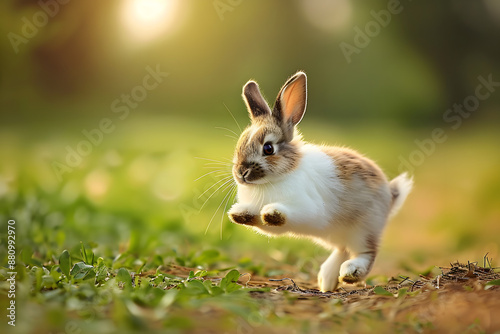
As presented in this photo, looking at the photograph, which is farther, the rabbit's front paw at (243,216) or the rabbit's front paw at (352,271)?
the rabbit's front paw at (352,271)

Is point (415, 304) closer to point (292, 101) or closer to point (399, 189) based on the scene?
point (399, 189)

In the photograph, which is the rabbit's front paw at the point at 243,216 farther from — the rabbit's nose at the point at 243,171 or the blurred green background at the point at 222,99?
the blurred green background at the point at 222,99

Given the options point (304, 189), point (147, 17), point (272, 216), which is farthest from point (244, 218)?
point (147, 17)

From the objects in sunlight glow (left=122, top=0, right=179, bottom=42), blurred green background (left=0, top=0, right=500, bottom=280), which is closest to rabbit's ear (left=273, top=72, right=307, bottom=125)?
blurred green background (left=0, top=0, right=500, bottom=280)

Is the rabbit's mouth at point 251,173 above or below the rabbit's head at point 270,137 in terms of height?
below

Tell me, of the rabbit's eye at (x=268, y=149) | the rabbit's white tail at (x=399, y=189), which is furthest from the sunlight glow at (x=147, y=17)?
the rabbit's white tail at (x=399, y=189)

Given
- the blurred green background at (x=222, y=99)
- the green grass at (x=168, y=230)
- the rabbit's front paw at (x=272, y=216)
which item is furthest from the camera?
the blurred green background at (x=222, y=99)

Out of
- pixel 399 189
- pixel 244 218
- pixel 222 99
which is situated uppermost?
pixel 222 99
